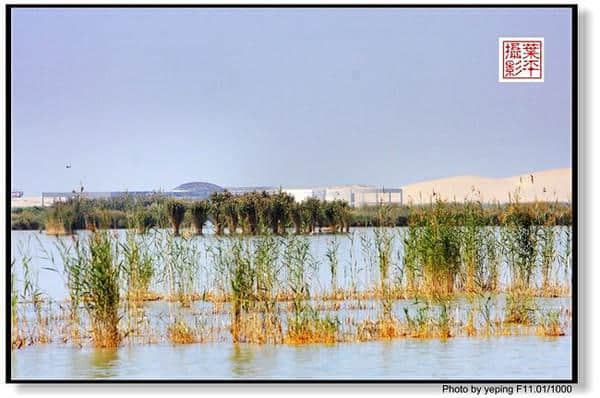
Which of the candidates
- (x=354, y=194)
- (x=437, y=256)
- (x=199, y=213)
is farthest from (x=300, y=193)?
(x=437, y=256)

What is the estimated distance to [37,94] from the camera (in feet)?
29.5

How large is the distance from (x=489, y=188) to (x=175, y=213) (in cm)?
301

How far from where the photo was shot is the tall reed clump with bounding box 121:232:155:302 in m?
8.66

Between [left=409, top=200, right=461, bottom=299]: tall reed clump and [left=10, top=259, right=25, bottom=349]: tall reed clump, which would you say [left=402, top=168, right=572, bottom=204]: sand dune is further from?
[left=10, top=259, right=25, bottom=349]: tall reed clump

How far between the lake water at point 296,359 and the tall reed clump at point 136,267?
12cm

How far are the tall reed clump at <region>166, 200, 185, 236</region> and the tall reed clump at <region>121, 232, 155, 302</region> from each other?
2.38 feet

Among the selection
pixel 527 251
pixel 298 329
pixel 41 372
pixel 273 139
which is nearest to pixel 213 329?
pixel 298 329

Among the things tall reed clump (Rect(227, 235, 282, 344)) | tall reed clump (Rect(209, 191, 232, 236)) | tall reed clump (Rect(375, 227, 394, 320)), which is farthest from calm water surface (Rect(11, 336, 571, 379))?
tall reed clump (Rect(209, 191, 232, 236))

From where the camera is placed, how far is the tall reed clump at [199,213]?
9992 mm

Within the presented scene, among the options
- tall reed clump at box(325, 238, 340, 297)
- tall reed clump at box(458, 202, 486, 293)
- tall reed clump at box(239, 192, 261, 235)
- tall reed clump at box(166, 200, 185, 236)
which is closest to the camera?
tall reed clump at box(325, 238, 340, 297)

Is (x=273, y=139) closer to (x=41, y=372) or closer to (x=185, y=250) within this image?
(x=185, y=250)

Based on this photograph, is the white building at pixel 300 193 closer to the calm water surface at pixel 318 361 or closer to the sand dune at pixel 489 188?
the sand dune at pixel 489 188

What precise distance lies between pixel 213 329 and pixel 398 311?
1.59 m

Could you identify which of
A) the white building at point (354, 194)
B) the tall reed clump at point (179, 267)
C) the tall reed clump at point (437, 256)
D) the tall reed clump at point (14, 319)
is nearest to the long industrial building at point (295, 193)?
the white building at point (354, 194)
